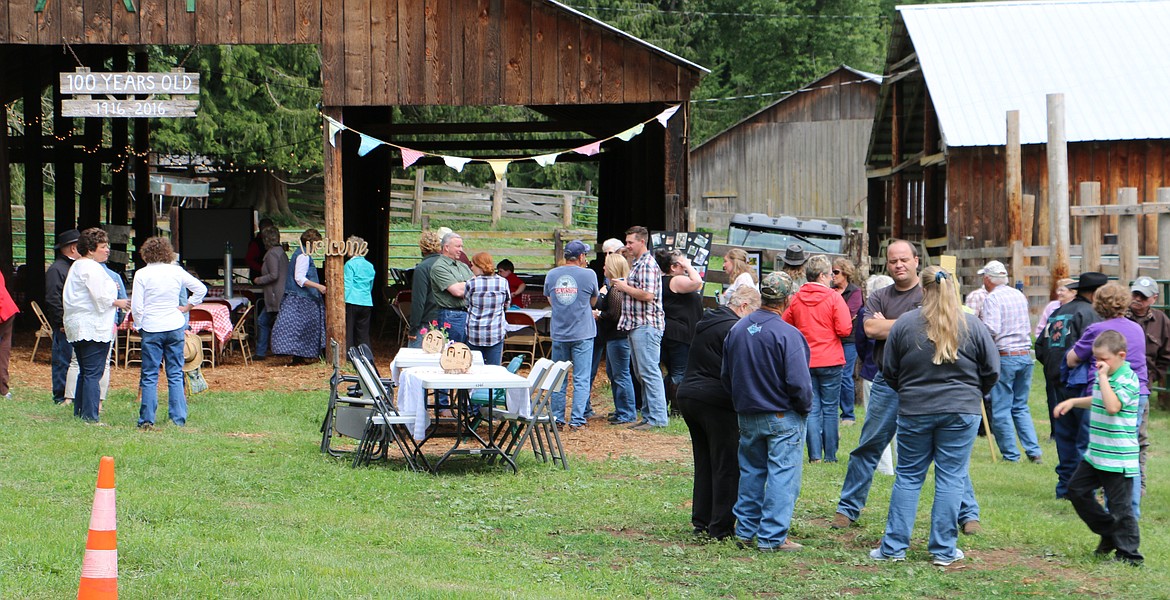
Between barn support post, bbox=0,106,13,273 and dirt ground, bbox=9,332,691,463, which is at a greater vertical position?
barn support post, bbox=0,106,13,273

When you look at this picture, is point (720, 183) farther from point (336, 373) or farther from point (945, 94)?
point (336, 373)

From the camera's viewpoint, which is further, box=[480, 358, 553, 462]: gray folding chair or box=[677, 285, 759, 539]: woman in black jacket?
box=[480, 358, 553, 462]: gray folding chair

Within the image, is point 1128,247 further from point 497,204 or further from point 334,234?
point 497,204

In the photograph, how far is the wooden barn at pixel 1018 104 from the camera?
60.1ft

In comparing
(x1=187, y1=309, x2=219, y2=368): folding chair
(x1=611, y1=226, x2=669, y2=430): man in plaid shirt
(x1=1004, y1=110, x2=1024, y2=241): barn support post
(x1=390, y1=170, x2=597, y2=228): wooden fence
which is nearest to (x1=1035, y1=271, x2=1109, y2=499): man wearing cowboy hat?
(x1=611, y1=226, x2=669, y2=430): man in plaid shirt

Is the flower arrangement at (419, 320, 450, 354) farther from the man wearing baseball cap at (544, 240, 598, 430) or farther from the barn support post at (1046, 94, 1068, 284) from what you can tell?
the barn support post at (1046, 94, 1068, 284)

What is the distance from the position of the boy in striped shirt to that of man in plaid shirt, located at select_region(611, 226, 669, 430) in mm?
4765

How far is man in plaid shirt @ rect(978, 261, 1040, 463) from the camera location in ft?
32.1

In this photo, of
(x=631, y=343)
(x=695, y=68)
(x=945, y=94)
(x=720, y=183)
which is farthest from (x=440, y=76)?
(x=720, y=183)

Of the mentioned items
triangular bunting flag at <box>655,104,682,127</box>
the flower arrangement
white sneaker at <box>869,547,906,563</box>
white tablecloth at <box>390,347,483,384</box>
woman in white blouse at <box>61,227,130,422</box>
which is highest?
triangular bunting flag at <box>655,104,682,127</box>

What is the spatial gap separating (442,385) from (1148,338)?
476 cm

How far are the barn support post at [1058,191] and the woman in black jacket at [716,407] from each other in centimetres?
843

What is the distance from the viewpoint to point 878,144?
25297mm

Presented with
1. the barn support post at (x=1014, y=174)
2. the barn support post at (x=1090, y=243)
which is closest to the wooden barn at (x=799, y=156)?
the barn support post at (x=1014, y=174)
